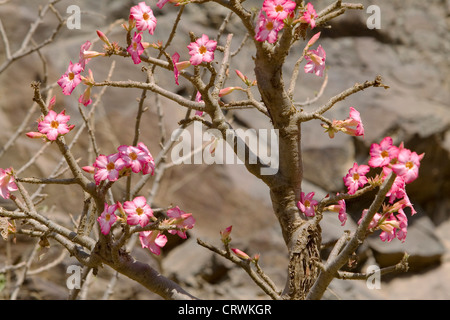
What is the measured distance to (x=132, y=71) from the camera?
4871 mm

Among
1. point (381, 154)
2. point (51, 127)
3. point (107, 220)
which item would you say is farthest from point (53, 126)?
point (381, 154)

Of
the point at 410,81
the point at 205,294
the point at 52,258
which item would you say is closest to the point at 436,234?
the point at 410,81

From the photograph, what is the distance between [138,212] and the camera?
155cm

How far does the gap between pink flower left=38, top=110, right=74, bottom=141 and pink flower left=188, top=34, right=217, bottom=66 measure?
1.36 ft

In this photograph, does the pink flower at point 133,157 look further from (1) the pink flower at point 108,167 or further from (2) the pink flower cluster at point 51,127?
(2) the pink flower cluster at point 51,127

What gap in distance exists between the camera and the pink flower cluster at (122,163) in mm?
1506

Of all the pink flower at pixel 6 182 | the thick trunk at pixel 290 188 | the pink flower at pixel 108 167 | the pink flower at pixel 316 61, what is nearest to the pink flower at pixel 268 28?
the thick trunk at pixel 290 188

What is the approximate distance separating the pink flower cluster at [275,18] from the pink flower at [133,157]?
48 centimetres

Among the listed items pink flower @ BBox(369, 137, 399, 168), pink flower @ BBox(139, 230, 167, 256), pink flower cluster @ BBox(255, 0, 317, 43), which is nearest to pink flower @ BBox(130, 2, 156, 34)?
pink flower cluster @ BBox(255, 0, 317, 43)

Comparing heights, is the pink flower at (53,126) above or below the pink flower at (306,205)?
above

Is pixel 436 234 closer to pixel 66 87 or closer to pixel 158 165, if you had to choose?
pixel 158 165

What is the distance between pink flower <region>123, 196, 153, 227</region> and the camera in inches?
60.2

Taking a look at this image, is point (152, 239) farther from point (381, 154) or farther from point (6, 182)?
point (381, 154)
